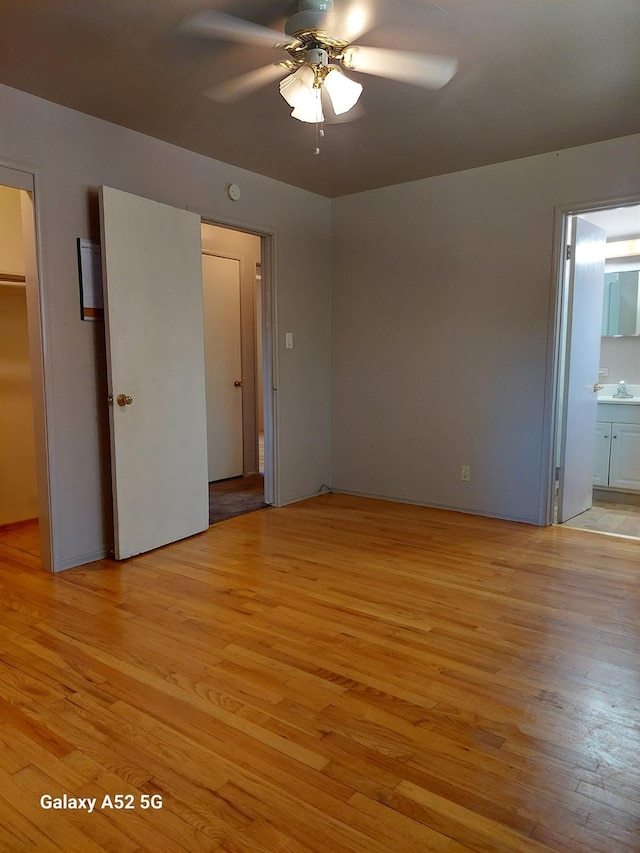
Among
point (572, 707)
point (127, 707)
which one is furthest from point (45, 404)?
point (572, 707)

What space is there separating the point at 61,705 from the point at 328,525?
2.25m

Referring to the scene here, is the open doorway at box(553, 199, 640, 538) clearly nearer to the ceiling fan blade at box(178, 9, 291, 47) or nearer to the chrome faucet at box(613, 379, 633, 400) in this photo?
the chrome faucet at box(613, 379, 633, 400)

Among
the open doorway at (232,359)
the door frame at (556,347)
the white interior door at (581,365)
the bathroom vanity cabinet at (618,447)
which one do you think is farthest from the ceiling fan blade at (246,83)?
the bathroom vanity cabinet at (618,447)

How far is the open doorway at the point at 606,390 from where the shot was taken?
374cm

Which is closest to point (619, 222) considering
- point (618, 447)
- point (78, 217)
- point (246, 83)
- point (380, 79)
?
point (618, 447)

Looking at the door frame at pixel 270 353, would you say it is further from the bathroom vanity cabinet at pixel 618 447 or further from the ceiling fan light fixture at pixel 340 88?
the bathroom vanity cabinet at pixel 618 447

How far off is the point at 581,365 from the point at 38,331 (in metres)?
3.36

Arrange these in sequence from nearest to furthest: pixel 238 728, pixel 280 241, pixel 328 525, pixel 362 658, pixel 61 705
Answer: pixel 238 728 → pixel 61 705 → pixel 362 658 → pixel 328 525 → pixel 280 241

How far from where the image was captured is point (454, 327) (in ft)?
13.5

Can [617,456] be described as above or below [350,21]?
below

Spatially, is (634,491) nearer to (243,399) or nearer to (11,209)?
(243,399)

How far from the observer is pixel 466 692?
1.93 metres

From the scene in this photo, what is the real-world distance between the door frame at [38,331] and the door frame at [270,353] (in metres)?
1.54

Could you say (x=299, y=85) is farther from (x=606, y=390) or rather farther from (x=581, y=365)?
(x=606, y=390)
